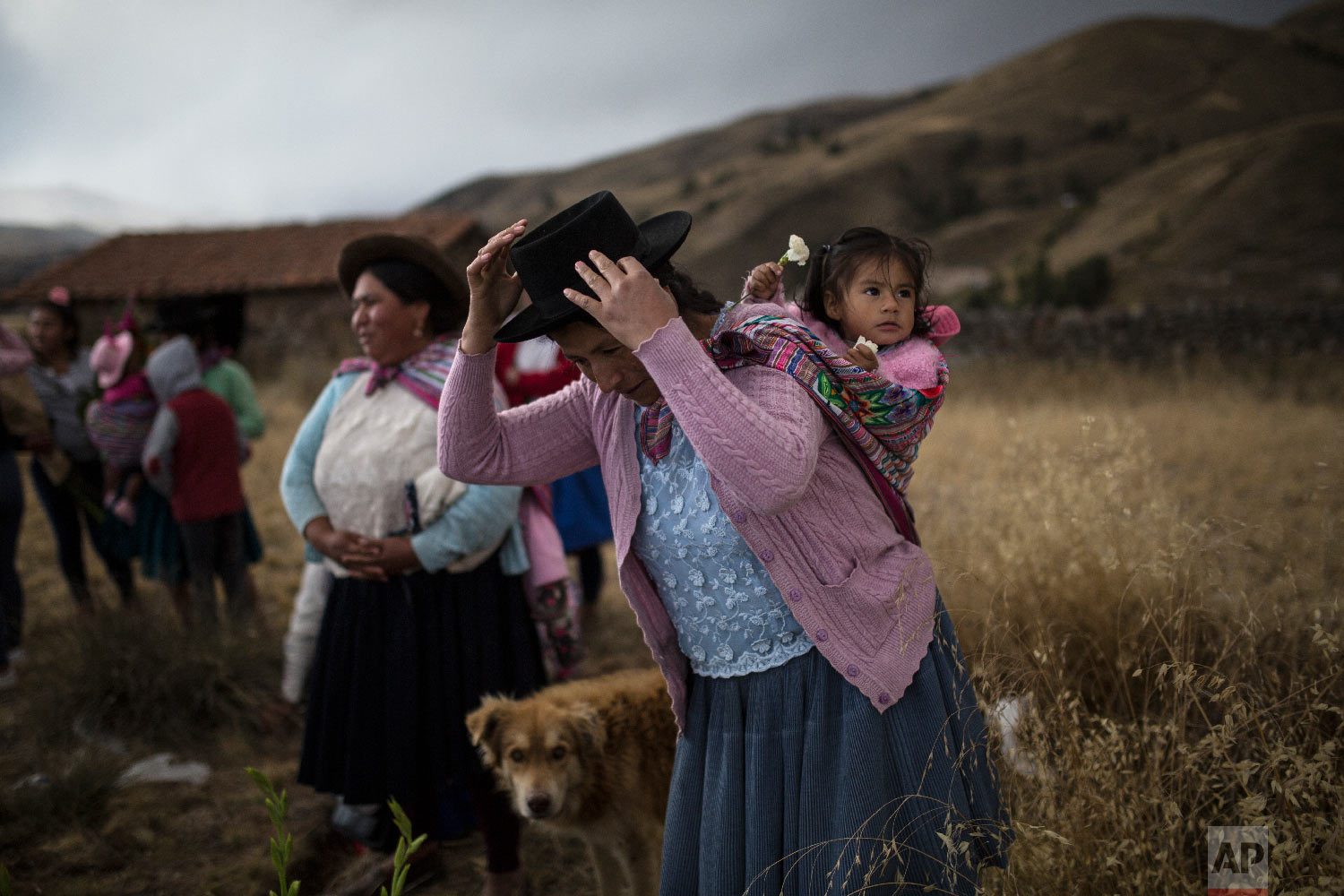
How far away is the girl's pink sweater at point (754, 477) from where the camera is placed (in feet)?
4.29

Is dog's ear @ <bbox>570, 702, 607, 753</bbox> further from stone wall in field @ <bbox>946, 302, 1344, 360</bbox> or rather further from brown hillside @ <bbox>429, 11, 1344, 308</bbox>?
brown hillside @ <bbox>429, 11, 1344, 308</bbox>

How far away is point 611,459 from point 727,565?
0.36 meters

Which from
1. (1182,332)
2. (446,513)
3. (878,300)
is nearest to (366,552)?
(446,513)

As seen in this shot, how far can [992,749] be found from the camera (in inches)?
74.6

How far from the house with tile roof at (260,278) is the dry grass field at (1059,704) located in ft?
45.3

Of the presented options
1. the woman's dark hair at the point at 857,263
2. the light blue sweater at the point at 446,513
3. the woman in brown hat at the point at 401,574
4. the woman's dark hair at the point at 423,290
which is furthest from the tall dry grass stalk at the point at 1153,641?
the woman's dark hair at the point at 423,290

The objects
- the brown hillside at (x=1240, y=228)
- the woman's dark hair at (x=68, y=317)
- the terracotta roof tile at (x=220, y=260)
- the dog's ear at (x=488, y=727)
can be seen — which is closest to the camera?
the dog's ear at (x=488, y=727)

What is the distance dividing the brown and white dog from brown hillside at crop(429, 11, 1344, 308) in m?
21.9

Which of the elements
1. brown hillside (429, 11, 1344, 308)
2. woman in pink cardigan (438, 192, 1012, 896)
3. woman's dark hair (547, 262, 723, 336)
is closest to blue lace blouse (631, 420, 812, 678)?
woman in pink cardigan (438, 192, 1012, 896)

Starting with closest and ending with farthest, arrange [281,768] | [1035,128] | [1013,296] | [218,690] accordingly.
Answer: [281,768]
[218,690]
[1013,296]
[1035,128]

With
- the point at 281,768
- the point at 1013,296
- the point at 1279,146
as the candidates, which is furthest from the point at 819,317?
the point at 1279,146

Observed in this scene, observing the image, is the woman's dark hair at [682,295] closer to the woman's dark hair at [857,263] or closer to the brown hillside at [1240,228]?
the woman's dark hair at [857,263]

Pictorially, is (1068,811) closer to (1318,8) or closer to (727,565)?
(727,565)

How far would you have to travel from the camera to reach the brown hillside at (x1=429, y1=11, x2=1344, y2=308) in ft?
85.1
